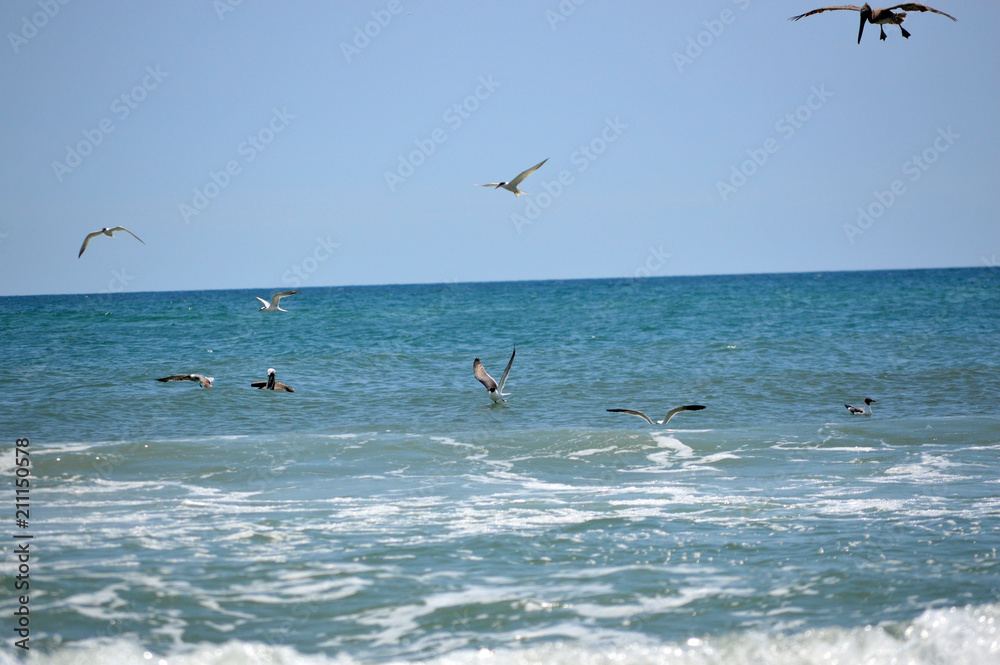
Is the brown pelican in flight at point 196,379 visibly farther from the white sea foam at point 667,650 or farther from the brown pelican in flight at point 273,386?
the white sea foam at point 667,650

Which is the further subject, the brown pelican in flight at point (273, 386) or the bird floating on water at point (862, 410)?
the brown pelican in flight at point (273, 386)

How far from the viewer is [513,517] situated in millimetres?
8281

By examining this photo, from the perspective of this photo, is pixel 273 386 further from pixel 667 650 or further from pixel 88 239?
pixel 667 650

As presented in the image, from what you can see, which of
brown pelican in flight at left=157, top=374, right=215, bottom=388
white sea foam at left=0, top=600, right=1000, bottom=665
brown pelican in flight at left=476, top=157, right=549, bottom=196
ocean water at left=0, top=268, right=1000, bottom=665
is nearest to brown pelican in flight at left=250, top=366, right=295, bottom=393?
ocean water at left=0, top=268, right=1000, bottom=665

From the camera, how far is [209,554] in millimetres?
7230

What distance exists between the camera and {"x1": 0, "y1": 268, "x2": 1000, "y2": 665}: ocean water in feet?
18.5

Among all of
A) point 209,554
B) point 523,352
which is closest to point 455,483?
point 209,554

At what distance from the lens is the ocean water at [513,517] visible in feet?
18.5

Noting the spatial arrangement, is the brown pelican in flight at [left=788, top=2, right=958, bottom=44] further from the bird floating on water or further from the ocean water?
the bird floating on water

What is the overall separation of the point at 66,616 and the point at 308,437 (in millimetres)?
6920

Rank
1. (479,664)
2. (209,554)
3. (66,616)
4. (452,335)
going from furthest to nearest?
(452,335) < (209,554) < (66,616) < (479,664)

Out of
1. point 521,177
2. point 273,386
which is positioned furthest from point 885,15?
point 273,386

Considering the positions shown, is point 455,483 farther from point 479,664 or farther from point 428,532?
point 479,664

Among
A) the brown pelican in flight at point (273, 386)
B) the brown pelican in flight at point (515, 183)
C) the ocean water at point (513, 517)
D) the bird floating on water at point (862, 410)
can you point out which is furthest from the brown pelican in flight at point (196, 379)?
the bird floating on water at point (862, 410)
